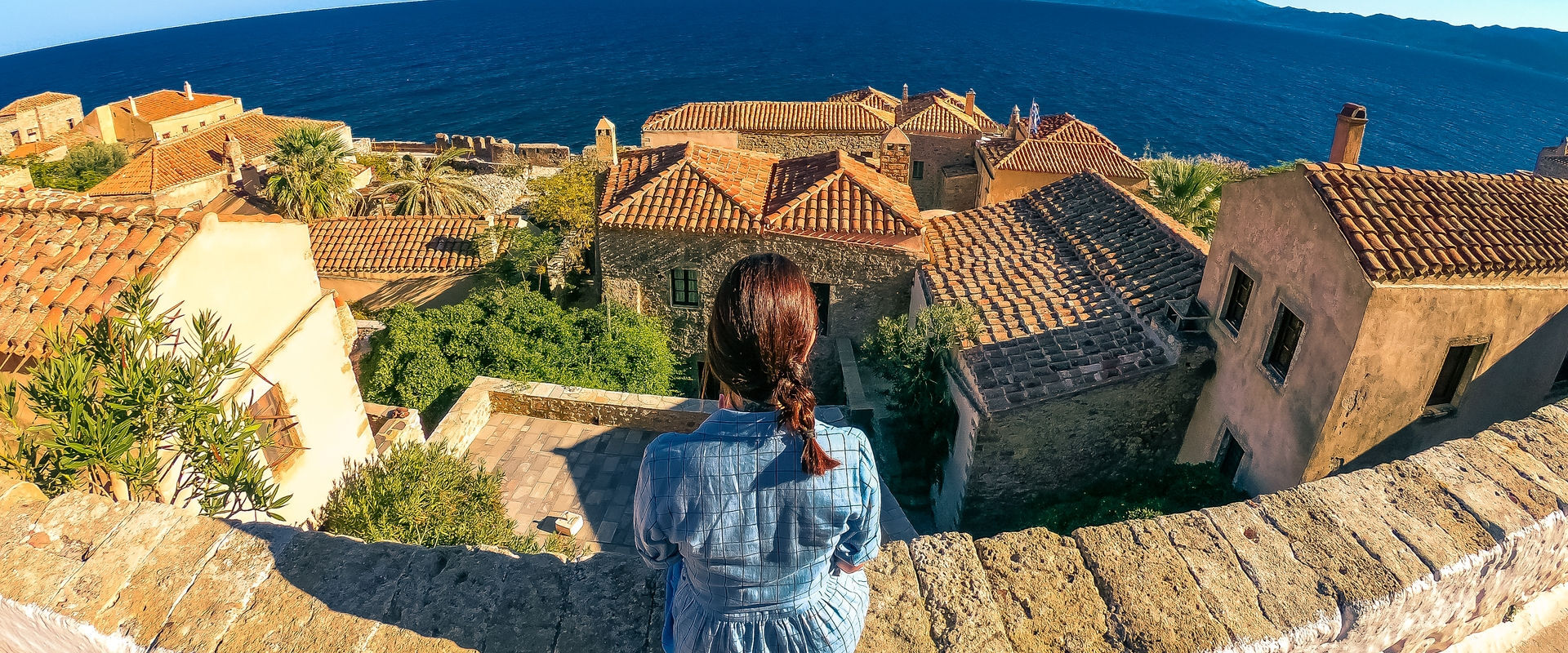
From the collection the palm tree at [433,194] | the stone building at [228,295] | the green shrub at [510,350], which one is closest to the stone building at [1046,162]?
the green shrub at [510,350]

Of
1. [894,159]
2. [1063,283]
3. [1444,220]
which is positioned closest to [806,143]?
[894,159]

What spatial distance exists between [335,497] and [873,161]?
16.6m

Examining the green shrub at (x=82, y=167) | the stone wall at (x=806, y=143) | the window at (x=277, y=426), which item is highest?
the window at (x=277, y=426)

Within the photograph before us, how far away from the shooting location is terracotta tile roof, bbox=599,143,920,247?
15.6 meters

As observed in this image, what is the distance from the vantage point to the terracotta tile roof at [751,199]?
15.6 metres

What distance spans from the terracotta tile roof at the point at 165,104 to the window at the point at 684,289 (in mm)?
68111

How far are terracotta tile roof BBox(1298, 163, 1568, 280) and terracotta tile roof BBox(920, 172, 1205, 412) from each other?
2.96m

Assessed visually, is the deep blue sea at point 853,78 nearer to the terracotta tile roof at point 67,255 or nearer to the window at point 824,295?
the window at point 824,295

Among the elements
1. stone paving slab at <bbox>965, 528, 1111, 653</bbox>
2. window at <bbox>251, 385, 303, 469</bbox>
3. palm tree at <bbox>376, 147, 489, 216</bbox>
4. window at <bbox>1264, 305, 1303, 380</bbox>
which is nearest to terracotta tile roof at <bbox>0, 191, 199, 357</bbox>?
window at <bbox>251, 385, 303, 469</bbox>

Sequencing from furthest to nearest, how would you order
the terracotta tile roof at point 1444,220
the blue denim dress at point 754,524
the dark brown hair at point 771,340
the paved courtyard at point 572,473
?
the paved courtyard at point 572,473, the terracotta tile roof at point 1444,220, the blue denim dress at point 754,524, the dark brown hair at point 771,340

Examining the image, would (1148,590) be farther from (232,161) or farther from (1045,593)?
(232,161)

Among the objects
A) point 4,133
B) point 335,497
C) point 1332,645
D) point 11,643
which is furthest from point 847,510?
point 4,133

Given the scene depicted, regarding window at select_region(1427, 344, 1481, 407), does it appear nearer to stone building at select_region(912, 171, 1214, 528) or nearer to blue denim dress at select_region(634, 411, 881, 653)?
stone building at select_region(912, 171, 1214, 528)

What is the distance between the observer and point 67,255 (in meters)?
7.09
